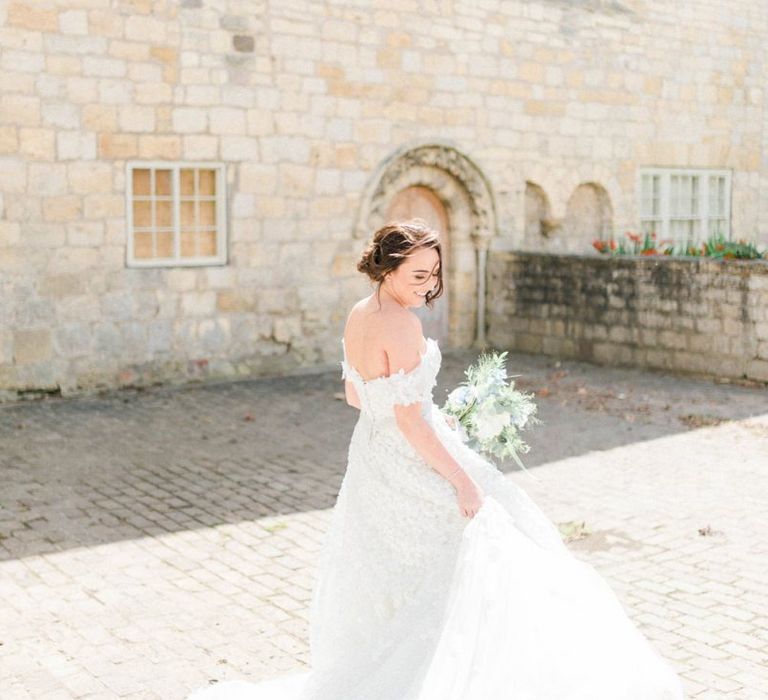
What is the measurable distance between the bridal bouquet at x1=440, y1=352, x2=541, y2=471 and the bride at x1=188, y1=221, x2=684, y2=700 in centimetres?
15

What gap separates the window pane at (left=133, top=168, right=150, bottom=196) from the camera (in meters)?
11.7

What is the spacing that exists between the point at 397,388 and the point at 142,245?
329 inches

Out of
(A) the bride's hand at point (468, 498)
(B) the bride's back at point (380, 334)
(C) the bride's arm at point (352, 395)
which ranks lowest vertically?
(A) the bride's hand at point (468, 498)

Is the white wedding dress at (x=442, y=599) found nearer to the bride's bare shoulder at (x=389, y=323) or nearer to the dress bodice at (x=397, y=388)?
the dress bodice at (x=397, y=388)

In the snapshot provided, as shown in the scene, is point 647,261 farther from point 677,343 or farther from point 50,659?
point 50,659

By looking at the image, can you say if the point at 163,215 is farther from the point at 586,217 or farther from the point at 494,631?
the point at 494,631

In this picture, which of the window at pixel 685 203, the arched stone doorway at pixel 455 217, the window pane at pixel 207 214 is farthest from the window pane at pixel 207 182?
the window at pixel 685 203

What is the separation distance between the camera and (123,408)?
427 inches

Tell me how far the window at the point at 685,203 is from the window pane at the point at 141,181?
8.21 m

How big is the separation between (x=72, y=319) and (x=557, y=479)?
5.48 meters

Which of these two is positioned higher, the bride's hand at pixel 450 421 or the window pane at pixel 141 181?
the window pane at pixel 141 181

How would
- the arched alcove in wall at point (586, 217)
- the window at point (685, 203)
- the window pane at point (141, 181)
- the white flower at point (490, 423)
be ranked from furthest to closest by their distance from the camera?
1. the window at point (685, 203)
2. the arched alcove in wall at point (586, 217)
3. the window pane at point (141, 181)
4. the white flower at point (490, 423)

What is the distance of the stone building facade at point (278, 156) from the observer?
1102 centimetres

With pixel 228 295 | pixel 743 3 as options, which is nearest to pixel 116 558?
pixel 228 295
